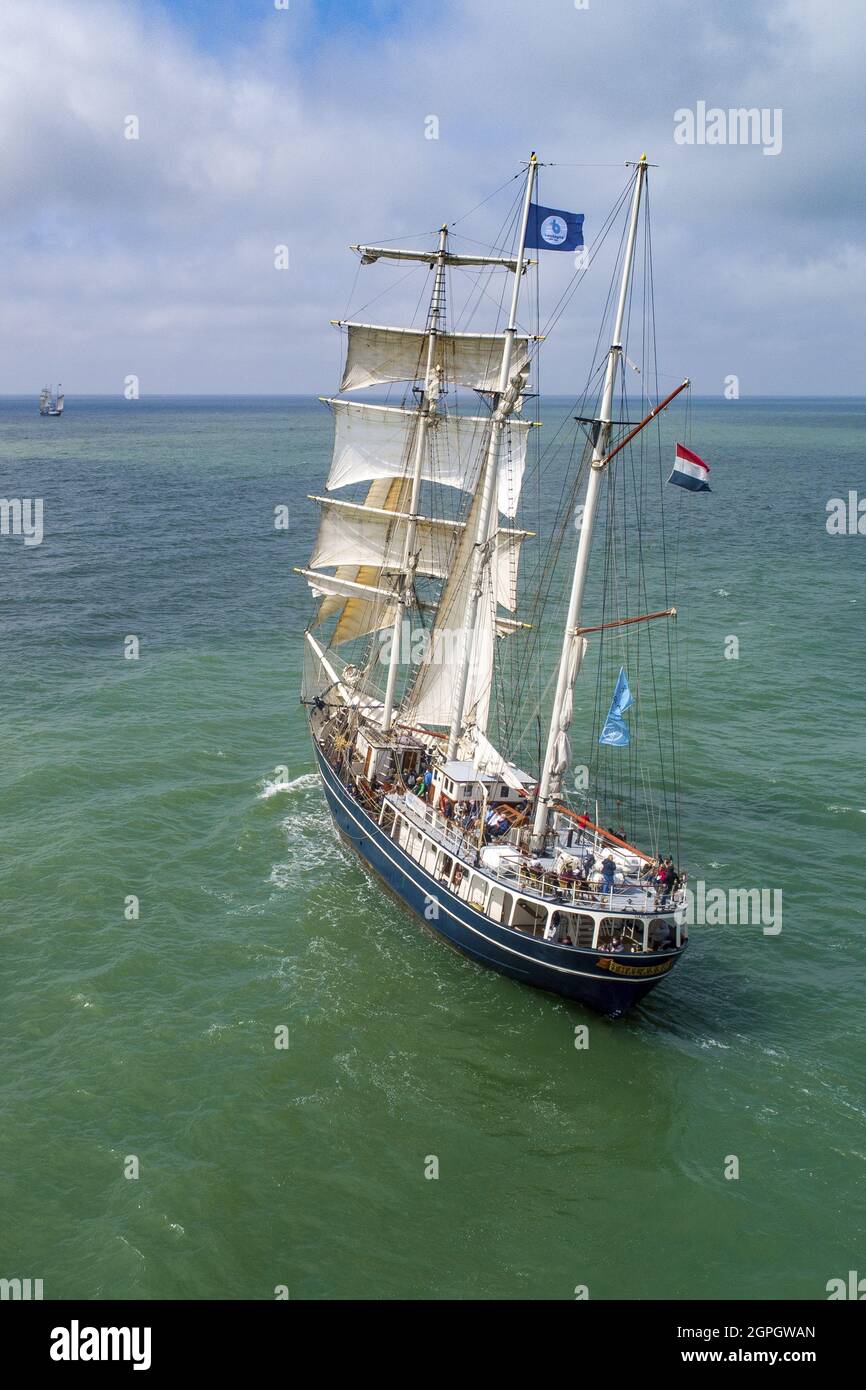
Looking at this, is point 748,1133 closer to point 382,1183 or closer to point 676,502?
point 382,1183

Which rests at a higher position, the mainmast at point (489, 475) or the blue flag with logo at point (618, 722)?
the mainmast at point (489, 475)

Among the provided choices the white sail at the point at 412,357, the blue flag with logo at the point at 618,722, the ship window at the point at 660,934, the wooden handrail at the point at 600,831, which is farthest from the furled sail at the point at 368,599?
the ship window at the point at 660,934

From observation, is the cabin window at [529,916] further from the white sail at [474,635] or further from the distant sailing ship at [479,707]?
the white sail at [474,635]

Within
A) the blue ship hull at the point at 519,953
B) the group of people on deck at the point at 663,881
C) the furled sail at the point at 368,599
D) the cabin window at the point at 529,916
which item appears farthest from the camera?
the furled sail at the point at 368,599

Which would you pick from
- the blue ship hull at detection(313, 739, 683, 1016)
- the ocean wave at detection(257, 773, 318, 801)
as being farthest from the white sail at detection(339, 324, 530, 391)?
the blue ship hull at detection(313, 739, 683, 1016)

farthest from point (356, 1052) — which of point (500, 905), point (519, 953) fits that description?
point (500, 905)

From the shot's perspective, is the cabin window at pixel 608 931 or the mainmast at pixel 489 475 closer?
the cabin window at pixel 608 931
